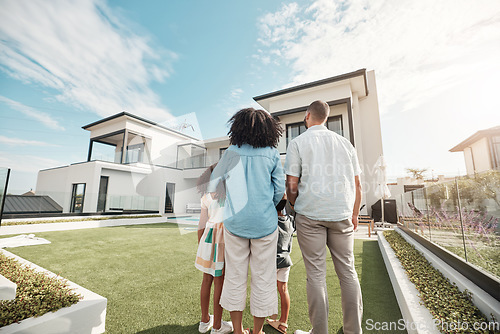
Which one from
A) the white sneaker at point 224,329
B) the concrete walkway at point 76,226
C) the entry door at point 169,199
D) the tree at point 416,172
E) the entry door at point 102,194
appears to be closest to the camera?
the white sneaker at point 224,329

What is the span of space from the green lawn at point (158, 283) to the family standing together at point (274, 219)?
0.44 m

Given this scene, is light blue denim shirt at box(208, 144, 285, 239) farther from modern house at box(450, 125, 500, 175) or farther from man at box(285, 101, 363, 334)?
modern house at box(450, 125, 500, 175)

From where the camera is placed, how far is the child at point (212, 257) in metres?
1.63

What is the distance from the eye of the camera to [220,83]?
8.12m

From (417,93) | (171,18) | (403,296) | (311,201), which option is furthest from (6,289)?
(417,93)

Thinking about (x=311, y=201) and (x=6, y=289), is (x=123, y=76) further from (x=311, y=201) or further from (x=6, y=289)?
(x=311, y=201)

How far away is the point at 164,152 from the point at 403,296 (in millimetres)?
17919

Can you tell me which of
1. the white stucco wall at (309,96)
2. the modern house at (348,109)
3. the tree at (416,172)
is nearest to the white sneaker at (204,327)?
the modern house at (348,109)

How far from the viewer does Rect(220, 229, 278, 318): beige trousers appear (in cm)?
136

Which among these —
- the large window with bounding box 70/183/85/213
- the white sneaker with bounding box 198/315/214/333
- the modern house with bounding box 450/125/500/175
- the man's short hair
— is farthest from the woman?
the modern house with bounding box 450/125/500/175

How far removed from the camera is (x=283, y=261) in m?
1.67

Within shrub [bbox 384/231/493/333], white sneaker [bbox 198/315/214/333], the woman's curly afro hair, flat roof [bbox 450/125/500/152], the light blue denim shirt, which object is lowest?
white sneaker [bbox 198/315/214/333]

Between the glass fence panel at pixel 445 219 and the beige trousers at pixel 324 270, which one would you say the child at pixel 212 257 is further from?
the glass fence panel at pixel 445 219

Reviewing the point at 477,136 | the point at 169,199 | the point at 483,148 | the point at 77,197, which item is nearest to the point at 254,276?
the point at 77,197
